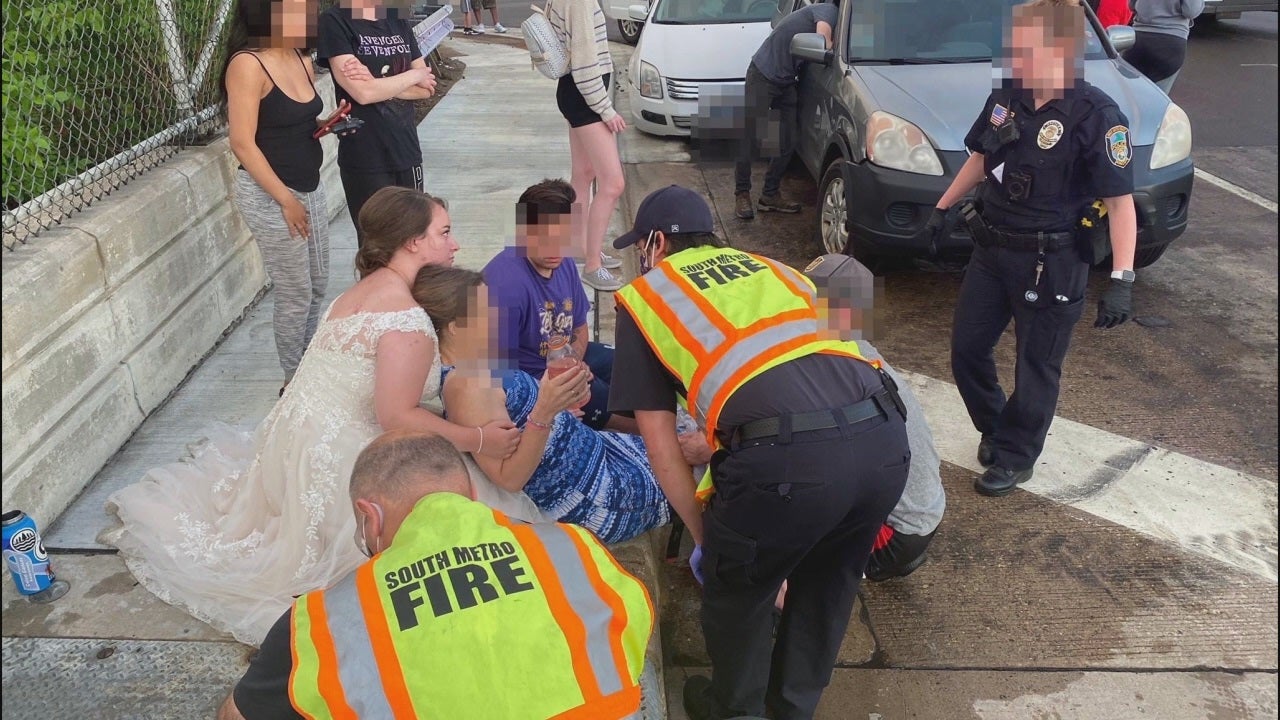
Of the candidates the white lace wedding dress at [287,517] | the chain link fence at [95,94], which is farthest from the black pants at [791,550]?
the chain link fence at [95,94]

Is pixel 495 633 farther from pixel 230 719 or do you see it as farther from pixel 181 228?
pixel 181 228

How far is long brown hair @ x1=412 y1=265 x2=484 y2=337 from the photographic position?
3.00 m

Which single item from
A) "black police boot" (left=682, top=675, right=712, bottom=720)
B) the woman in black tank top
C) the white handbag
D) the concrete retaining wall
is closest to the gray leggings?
the woman in black tank top

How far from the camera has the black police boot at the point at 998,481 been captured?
396 centimetres

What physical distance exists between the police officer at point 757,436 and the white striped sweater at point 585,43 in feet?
9.57

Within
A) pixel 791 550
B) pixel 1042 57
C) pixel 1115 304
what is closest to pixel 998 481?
pixel 1115 304

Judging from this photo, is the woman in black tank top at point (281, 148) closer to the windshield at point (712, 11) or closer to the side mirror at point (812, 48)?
the side mirror at point (812, 48)

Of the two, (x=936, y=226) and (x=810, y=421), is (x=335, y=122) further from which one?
(x=810, y=421)

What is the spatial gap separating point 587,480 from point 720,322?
1.11m

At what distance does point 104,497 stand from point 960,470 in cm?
344

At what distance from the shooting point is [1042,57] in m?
3.40

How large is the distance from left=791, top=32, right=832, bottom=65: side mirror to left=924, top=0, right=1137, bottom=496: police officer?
98.8 inches

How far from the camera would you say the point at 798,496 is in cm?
219

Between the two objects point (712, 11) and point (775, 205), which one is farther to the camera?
point (712, 11)
